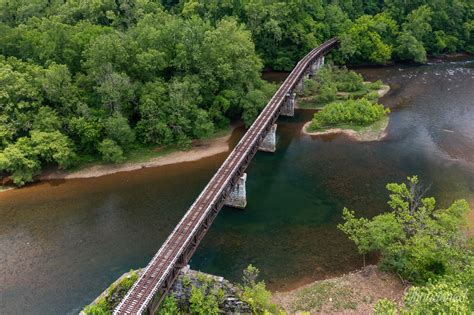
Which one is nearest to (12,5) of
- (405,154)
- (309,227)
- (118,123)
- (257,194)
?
(118,123)

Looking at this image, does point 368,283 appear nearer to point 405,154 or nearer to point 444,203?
point 444,203

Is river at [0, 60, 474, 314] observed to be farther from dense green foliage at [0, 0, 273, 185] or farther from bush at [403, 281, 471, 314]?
bush at [403, 281, 471, 314]

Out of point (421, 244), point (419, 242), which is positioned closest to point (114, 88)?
point (419, 242)

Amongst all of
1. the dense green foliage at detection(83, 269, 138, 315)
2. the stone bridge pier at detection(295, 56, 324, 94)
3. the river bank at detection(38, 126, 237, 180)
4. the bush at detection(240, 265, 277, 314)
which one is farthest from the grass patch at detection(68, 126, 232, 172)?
the bush at detection(240, 265, 277, 314)

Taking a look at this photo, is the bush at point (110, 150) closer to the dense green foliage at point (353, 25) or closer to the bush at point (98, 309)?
the bush at point (98, 309)

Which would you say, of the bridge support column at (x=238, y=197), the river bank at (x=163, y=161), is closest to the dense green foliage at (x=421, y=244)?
the bridge support column at (x=238, y=197)
